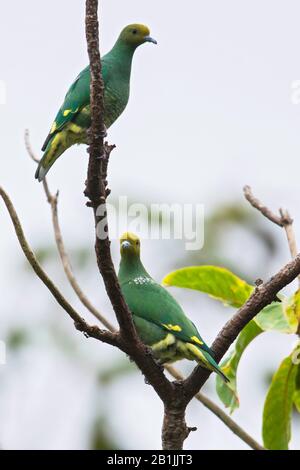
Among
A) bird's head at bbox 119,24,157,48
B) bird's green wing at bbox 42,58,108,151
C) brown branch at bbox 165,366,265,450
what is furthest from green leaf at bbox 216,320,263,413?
bird's head at bbox 119,24,157,48

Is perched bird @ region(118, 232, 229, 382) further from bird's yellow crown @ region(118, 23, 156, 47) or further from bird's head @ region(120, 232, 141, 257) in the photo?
bird's yellow crown @ region(118, 23, 156, 47)

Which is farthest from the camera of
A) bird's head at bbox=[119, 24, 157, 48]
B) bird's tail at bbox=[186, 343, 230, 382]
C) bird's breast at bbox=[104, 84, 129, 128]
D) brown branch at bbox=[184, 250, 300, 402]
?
bird's head at bbox=[119, 24, 157, 48]

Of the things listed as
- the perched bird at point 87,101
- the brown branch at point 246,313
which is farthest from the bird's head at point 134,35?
the brown branch at point 246,313

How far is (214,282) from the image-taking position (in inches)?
190

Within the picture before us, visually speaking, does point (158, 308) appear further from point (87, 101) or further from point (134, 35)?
point (134, 35)

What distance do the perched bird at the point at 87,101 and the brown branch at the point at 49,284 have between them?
135 cm

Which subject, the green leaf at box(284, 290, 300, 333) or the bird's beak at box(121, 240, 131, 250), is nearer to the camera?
the green leaf at box(284, 290, 300, 333)

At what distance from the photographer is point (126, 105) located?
16.9 feet

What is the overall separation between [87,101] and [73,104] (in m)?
0.08

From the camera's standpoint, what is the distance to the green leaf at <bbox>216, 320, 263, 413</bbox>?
4566 millimetres

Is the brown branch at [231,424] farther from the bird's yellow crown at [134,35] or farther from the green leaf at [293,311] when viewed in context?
the bird's yellow crown at [134,35]

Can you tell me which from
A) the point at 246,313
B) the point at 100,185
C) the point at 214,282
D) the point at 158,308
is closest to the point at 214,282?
the point at 214,282
